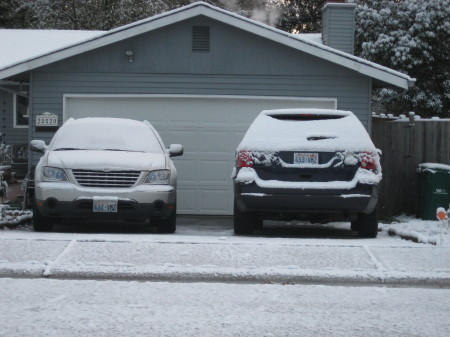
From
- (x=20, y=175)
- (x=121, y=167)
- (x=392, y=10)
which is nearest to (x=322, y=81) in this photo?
(x=121, y=167)

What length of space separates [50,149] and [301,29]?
34832 mm

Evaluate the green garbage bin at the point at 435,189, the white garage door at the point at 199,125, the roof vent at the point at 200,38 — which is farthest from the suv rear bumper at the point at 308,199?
the roof vent at the point at 200,38

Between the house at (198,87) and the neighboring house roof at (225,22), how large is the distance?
0.04 meters

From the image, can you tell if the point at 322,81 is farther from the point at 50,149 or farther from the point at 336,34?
the point at 50,149

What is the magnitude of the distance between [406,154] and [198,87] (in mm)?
4263

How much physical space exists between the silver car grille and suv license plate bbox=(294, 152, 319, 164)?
2.17 metres

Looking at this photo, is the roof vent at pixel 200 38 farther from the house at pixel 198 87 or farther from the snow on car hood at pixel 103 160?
the snow on car hood at pixel 103 160

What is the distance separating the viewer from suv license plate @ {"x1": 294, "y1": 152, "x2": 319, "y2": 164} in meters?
9.68

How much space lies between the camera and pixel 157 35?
1505cm

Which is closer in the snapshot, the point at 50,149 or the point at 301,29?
the point at 50,149

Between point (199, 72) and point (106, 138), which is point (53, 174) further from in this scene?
point (199, 72)

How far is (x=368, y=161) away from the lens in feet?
31.8

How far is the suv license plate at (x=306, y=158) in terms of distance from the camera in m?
9.68

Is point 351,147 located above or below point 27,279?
above
